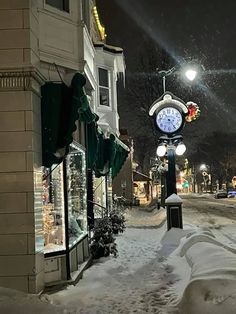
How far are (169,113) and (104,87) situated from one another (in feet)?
11.3

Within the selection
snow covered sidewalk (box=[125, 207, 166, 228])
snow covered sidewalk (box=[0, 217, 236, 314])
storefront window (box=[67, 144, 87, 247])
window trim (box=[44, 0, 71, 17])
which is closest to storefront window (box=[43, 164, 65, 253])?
storefront window (box=[67, 144, 87, 247])

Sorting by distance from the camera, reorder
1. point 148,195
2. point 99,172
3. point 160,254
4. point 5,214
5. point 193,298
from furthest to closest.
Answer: point 148,195, point 99,172, point 160,254, point 5,214, point 193,298

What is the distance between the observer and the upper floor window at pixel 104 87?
1970 centimetres

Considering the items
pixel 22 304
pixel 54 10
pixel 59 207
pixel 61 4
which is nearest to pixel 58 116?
pixel 59 207

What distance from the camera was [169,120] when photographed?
17.8 metres

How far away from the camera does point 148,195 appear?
2680 inches

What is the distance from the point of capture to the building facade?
781cm

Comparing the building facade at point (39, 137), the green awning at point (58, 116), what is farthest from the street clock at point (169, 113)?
the green awning at point (58, 116)

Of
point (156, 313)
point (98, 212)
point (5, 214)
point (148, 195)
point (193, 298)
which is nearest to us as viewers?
point (193, 298)

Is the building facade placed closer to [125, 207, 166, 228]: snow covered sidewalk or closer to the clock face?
the clock face

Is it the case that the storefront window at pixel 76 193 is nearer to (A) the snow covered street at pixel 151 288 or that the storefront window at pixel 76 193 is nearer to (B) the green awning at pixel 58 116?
(A) the snow covered street at pixel 151 288

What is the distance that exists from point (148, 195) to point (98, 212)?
167 feet

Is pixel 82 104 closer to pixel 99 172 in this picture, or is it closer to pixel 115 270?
pixel 115 270

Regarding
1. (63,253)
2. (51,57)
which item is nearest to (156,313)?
(63,253)
